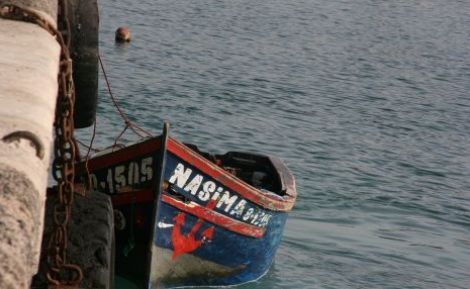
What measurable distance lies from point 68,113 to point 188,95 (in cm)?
2241

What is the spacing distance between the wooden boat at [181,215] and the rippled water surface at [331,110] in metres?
1.36

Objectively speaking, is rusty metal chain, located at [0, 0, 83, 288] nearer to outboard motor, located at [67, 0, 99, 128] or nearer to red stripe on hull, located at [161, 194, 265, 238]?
outboard motor, located at [67, 0, 99, 128]

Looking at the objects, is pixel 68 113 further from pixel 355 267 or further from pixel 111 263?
pixel 355 267

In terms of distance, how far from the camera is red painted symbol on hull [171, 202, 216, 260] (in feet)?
39.0

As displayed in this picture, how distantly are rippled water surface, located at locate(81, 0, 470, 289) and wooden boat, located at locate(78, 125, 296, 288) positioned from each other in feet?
4.47

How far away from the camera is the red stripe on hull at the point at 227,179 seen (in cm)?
1109

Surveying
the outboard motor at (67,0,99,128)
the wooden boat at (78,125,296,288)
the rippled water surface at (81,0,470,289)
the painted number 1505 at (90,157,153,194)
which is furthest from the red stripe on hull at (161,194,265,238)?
the outboard motor at (67,0,99,128)

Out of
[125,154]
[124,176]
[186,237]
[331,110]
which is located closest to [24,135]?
[125,154]

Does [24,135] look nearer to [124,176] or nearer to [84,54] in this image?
[84,54]

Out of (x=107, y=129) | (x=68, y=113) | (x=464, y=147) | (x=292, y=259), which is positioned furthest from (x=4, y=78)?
(x=464, y=147)

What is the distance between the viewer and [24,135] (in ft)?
11.3

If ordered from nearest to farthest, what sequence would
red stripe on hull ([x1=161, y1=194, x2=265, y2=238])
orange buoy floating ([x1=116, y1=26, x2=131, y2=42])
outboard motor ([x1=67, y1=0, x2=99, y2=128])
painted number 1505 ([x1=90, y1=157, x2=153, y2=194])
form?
1. outboard motor ([x1=67, y1=0, x2=99, y2=128])
2. painted number 1505 ([x1=90, y1=157, x2=153, y2=194])
3. red stripe on hull ([x1=161, y1=194, x2=265, y2=238])
4. orange buoy floating ([x1=116, y1=26, x2=131, y2=42])

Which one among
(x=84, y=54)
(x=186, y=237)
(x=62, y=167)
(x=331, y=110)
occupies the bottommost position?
(x=331, y=110)

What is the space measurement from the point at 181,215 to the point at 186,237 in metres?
0.39
